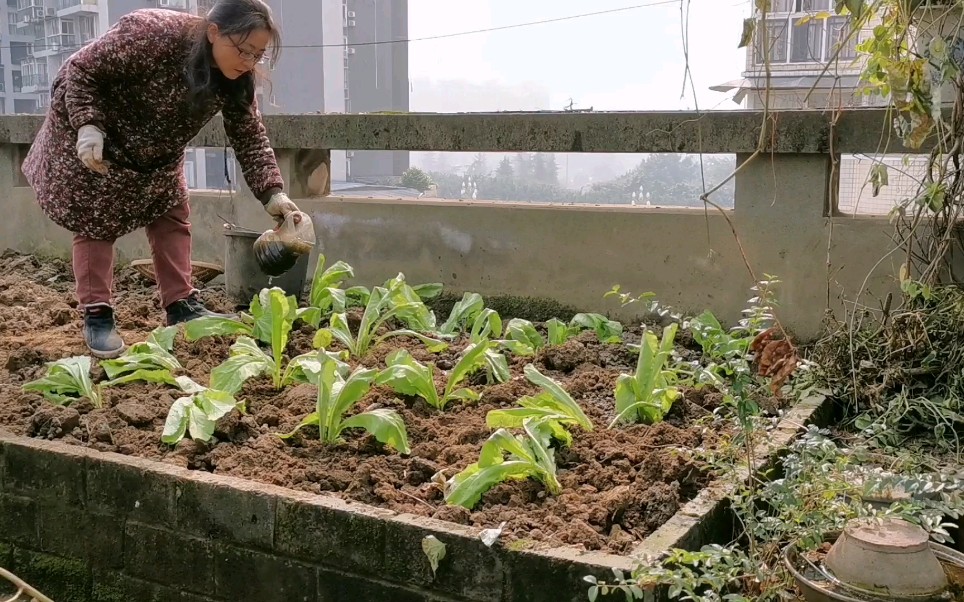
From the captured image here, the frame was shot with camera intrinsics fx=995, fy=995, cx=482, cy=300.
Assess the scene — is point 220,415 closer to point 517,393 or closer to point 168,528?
point 168,528

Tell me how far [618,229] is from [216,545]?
248 centimetres

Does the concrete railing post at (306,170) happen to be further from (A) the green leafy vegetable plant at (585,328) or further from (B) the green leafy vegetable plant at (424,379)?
(B) the green leafy vegetable plant at (424,379)

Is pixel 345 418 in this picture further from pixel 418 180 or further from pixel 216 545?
pixel 418 180

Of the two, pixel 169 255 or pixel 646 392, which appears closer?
pixel 646 392

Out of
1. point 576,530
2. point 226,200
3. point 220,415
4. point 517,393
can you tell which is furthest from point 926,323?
point 226,200

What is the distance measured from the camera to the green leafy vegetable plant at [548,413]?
2.92 metres

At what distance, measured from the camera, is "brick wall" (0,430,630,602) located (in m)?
2.23

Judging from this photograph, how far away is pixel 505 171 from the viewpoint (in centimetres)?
488

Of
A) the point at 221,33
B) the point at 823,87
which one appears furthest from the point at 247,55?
the point at 823,87

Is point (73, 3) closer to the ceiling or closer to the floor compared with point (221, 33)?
closer to the ceiling

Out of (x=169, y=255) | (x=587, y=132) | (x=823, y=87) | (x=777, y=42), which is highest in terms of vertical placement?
(x=777, y=42)

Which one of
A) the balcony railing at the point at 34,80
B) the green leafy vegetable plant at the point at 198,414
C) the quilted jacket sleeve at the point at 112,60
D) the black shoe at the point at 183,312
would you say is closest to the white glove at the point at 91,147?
the quilted jacket sleeve at the point at 112,60

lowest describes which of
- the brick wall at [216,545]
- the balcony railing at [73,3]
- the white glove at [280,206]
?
the brick wall at [216,545]

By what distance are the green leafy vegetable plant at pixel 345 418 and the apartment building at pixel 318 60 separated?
1.73 meters
